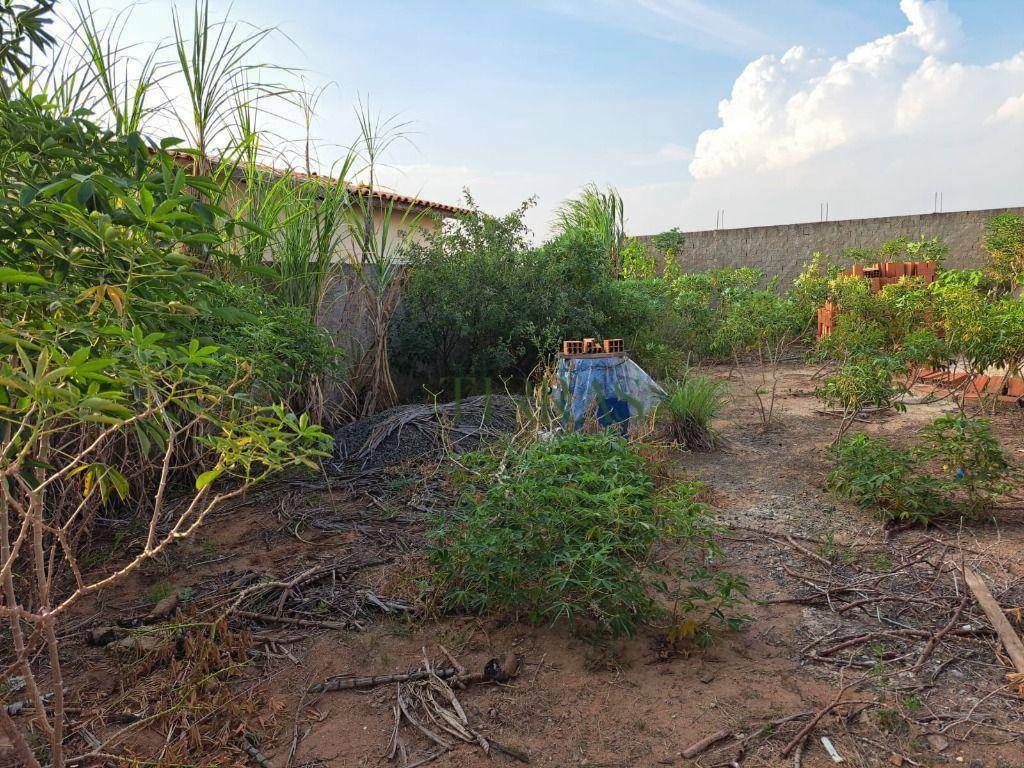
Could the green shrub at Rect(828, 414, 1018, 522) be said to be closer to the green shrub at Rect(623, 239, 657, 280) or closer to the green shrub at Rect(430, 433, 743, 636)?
the green shrub at Rect(430, 433, 743, 636)

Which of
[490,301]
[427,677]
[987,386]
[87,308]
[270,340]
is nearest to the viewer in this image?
[87,308]

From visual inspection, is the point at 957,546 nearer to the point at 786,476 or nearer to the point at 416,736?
the point at 786,476

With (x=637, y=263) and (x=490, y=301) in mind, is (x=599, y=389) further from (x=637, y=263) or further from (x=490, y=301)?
(x=637, y=263)

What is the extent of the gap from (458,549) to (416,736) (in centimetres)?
76

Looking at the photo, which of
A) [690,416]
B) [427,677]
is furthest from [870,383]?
[427,677]

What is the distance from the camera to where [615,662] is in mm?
2344

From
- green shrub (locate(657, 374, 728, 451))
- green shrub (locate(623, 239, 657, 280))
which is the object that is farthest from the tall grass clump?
green shrub (locate(657, 374, 728, 451))

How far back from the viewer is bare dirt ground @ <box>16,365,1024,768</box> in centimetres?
199

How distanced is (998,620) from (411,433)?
345 cm

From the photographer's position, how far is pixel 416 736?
6.73ft

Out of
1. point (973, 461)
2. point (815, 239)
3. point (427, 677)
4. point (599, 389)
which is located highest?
point (815, 239)

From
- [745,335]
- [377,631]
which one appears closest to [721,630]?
[377,631]

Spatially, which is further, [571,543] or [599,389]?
[599,389]

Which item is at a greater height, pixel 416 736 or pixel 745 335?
pixel 745 335
